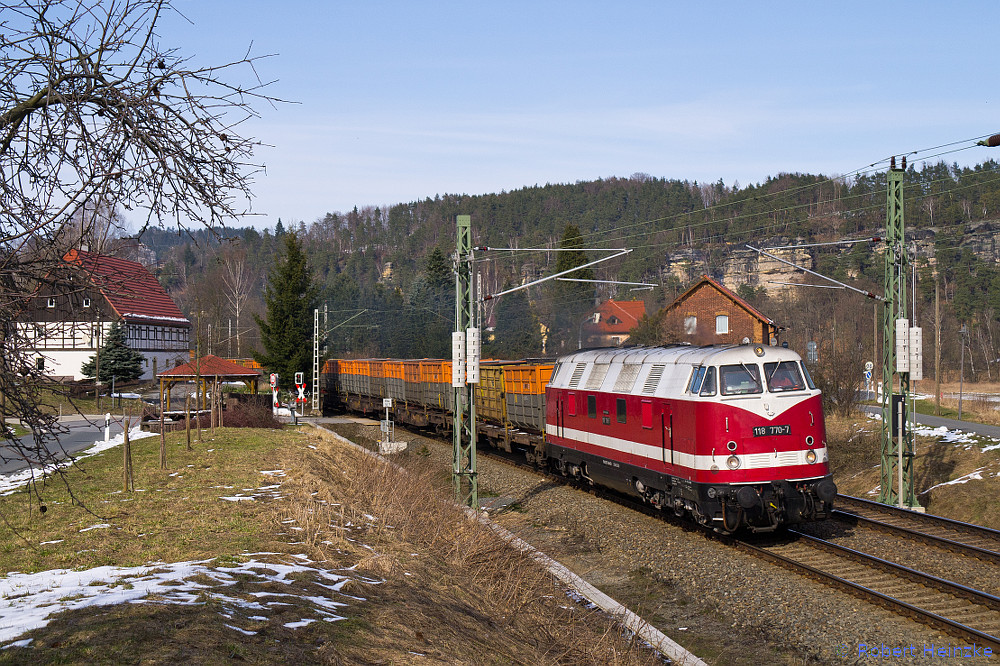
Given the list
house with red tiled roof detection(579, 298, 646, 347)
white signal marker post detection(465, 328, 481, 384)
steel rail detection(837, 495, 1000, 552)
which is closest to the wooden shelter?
white signal marker post detection(465, 328, 481, 384)

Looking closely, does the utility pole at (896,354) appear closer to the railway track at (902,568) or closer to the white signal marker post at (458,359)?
the railway track at (902,568)

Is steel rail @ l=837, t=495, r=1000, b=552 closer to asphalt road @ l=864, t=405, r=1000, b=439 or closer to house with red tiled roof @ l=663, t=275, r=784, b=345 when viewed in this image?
asphalt road @ l=864, t=405, r=1000, b=439

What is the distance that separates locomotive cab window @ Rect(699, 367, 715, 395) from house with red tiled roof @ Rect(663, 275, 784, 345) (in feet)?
142

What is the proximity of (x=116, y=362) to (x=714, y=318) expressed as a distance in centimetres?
3938

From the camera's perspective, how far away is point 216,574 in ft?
30.3

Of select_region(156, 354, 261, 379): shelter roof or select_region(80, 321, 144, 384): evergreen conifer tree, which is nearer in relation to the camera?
select_region(156, 354, 261, 379): shelter roof

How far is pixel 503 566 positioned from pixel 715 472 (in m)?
3.82

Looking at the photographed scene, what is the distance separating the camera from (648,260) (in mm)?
97062

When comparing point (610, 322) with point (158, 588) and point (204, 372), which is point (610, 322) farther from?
point (158, 588)

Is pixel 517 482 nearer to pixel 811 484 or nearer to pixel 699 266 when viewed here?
pixel 811 484

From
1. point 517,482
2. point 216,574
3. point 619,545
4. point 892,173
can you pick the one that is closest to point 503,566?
point 619,545

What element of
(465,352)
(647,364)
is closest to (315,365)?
(465,352)

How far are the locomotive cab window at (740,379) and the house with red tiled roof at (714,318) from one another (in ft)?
141

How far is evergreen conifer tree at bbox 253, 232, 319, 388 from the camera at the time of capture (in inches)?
1874
